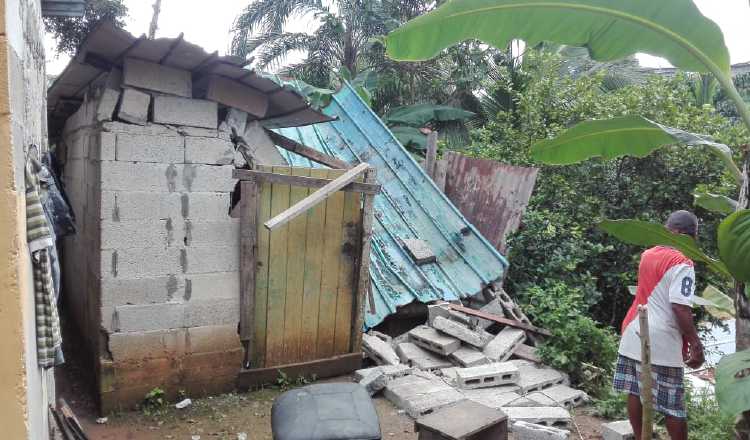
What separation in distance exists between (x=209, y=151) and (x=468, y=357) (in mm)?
3387

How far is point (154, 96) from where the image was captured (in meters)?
4.62

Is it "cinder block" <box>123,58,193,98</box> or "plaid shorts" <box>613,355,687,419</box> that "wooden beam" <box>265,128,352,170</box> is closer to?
"cinder block" <box>123,58,193,98</box>

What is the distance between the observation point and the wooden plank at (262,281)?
A: 5080 mm

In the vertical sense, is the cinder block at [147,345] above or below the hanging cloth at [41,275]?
below

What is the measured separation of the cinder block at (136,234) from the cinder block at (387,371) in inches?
88.0

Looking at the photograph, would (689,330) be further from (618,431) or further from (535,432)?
(535,432)

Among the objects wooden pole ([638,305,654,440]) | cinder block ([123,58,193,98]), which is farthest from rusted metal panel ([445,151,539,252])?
wooden pole ([638,305,654,440])

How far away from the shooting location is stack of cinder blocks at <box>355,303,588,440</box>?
4.89 metres

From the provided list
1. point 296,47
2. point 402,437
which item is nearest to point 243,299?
point 402,437

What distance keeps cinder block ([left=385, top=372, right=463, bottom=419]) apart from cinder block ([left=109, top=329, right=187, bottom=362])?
6.58ft

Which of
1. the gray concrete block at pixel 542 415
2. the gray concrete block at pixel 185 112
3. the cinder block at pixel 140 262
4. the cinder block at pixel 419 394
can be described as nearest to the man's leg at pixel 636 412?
the gray concrete block at pixel 542 415

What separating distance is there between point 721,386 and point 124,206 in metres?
4.29

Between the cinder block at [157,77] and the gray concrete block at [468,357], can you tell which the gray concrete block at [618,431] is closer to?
the gray concrete block at [468,357]

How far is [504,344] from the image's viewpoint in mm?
6016
